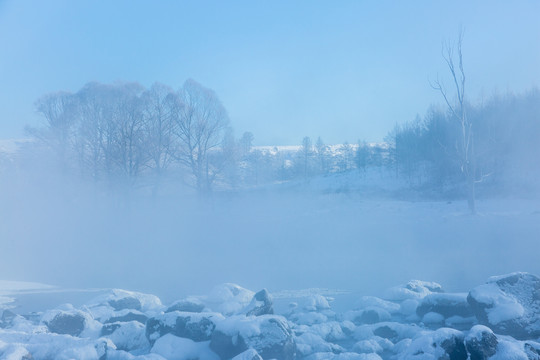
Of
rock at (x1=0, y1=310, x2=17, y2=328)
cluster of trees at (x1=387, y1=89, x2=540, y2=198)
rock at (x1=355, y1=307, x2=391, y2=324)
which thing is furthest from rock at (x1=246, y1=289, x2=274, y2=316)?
cluster of trees at (x1=387, y1=89, x2=540, y2=198)

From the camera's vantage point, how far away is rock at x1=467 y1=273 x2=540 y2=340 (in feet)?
18.8

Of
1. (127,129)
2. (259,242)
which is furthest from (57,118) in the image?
(259,242)

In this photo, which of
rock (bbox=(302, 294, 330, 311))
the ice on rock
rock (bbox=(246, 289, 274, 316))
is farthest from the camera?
rock (bbox=(302, 294, 330, 311))

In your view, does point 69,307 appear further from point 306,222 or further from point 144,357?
point 306,222

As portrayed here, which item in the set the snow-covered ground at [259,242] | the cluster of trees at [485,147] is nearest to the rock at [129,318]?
the snow-covered ground at [259,242]

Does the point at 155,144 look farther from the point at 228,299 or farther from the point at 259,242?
the point at 228,299

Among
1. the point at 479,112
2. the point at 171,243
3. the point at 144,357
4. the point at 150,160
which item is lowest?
the point at 171,243

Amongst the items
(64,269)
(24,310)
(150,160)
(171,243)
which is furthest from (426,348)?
(150,160)

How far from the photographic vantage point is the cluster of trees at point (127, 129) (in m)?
22.5

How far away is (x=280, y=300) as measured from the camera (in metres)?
8.50

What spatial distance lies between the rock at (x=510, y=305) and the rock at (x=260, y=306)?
2966 millimetres

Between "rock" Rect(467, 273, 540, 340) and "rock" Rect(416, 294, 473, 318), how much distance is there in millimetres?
321

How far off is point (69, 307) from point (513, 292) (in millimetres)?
7235

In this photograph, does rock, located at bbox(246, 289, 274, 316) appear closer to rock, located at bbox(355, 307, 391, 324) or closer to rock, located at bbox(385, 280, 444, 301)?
rock, located at bbox(355, 307, 391, 324)
